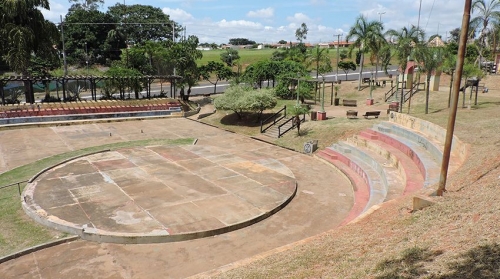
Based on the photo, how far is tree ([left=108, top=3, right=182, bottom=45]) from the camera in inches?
3733

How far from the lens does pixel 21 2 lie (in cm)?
3584

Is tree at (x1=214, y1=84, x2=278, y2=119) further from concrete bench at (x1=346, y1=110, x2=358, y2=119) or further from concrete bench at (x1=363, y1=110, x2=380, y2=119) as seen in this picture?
concrete bench at (x1=363, y1=110, x2=380, y2=119)

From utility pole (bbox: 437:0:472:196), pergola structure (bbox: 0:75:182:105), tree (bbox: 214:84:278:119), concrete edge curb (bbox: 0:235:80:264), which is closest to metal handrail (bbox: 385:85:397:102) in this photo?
tree (bbox: 214:84:278:119)

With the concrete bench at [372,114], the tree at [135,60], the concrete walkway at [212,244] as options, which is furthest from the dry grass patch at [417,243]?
the tree at [135,60]

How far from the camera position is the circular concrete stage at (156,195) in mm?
12531

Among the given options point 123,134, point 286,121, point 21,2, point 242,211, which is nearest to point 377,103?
point 286,121

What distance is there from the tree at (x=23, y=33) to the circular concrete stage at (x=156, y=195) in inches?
843

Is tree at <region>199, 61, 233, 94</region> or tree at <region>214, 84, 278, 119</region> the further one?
tree at <region>199, 61, 233, 94</region>

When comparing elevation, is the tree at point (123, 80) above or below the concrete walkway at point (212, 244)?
above

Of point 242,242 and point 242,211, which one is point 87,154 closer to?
point 242,211

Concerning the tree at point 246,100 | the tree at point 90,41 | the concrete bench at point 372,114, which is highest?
the tree at point 90,41

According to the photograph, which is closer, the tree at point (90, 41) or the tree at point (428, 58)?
the tree at point (428, 58)

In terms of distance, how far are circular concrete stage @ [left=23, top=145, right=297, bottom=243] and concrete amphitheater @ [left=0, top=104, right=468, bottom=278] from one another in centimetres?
4

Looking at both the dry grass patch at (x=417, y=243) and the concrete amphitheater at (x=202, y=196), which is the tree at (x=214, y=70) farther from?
the dry grass patch at (x=417, y=243)
